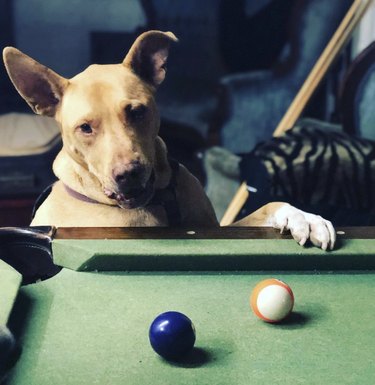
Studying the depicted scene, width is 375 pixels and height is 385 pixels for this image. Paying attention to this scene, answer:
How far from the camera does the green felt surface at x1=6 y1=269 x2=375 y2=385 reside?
40.2 inches

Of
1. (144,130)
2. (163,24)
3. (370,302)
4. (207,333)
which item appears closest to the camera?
(207,333)

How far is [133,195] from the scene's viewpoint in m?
1.78

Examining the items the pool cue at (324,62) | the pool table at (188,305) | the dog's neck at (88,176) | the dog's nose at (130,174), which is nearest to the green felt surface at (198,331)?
the pool table at (188,305)

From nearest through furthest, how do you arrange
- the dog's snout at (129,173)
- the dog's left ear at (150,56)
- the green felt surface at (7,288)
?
1. the green felt surface at (7,288)
2. the dog's snout at (129,173)
3. the dog's left ear at (150,56)

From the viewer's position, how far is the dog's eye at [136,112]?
1.84m

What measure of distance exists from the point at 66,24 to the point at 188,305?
8.31ft

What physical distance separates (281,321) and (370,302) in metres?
0.23

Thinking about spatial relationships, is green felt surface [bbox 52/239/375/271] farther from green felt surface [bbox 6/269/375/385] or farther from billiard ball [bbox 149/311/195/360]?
billiard ball [bbox 149/311/195/360]

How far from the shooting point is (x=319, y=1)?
360 cm

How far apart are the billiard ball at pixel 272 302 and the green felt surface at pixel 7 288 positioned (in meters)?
0.48

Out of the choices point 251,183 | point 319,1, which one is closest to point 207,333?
point 251,183

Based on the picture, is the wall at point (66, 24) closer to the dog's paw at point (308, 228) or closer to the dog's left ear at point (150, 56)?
the dog's left ear at point (150, 56)

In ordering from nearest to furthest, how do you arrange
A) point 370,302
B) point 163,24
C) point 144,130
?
point 370,302, point 144,130, point 163,24

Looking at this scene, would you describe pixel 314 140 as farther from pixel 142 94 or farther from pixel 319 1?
pixel 142 94
